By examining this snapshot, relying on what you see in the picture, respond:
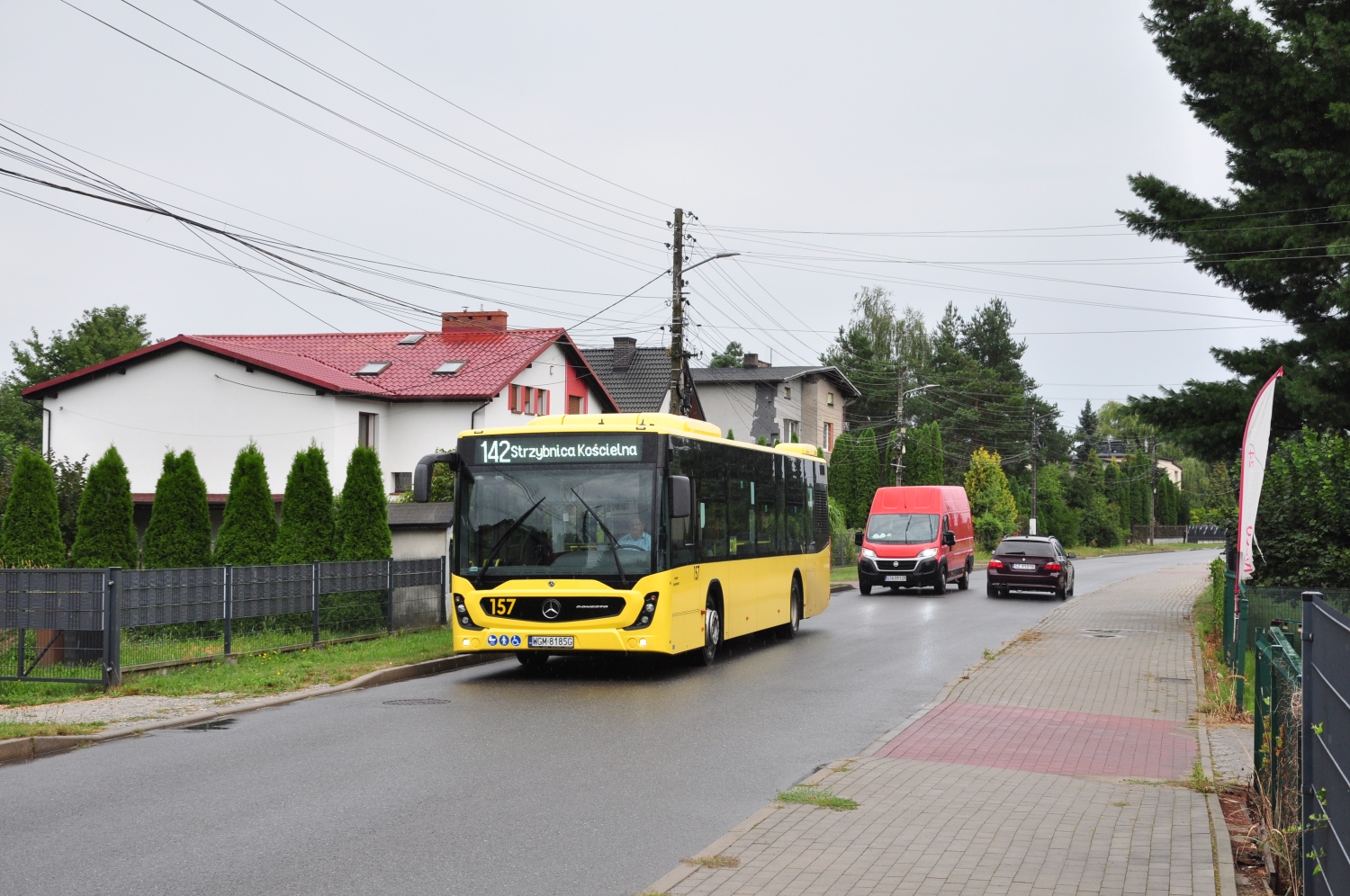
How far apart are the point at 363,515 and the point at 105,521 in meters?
3.97

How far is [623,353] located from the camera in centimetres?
6238

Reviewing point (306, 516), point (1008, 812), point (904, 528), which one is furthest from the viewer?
point (904, 528)

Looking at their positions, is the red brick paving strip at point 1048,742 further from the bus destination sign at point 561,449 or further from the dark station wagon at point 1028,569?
the dark station wagon at point 1028,569

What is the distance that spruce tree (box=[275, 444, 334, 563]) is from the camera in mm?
22031

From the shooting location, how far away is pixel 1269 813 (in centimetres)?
698

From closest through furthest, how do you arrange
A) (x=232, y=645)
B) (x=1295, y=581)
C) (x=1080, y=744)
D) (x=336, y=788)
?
1. (x=336, y=788)
2. (x=1080, y=744)
3. (x=232, y=645)
4. (x=1295, y=581)

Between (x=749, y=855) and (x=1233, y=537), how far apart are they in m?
16.8

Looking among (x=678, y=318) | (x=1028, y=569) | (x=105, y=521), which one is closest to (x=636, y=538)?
(x=105, y=521)

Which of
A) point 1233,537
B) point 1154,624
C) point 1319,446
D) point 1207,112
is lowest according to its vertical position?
point 1154,624

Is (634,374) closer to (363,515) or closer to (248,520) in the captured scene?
(363,515)

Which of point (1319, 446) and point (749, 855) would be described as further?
point (1319, 446)

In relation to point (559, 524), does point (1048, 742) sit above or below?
below

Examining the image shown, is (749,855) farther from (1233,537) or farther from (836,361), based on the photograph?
(836,361)

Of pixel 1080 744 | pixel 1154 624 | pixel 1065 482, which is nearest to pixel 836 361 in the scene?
pixel 1065 482
